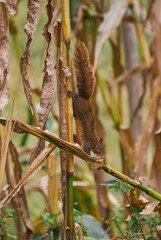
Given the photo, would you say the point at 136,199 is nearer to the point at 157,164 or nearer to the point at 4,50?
the point at 157,164

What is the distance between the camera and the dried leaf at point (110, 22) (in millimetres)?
1205

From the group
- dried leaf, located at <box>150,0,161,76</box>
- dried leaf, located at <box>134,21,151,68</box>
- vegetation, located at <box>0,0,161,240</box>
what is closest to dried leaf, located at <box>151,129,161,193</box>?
vegetation, located at <box>0,0,161,240</box>

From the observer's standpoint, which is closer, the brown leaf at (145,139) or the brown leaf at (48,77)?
the brown leaf at (48,77)

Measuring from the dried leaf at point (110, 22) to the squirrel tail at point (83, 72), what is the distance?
0.38 meters

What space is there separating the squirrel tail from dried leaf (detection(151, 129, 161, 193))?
0.20 metres

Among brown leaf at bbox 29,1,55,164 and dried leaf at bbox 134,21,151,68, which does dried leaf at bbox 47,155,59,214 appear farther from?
dried leaf at bbox 134,21,151,68

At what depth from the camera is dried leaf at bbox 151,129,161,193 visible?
901mm

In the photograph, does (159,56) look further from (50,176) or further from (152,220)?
(152,220)

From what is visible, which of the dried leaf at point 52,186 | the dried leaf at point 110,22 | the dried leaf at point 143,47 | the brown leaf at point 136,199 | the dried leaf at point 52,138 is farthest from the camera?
the dried leaf at point 143,47

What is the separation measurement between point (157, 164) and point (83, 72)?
11.7 inches

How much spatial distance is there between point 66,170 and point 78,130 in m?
0.15

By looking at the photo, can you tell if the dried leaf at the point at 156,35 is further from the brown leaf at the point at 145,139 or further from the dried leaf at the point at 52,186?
the dried leaf at the point at 52,186

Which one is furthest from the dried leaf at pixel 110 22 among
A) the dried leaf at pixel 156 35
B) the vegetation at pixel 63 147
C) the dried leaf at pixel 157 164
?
the dried leaf at pixel 157 164

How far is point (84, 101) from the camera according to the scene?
2.65 ft
